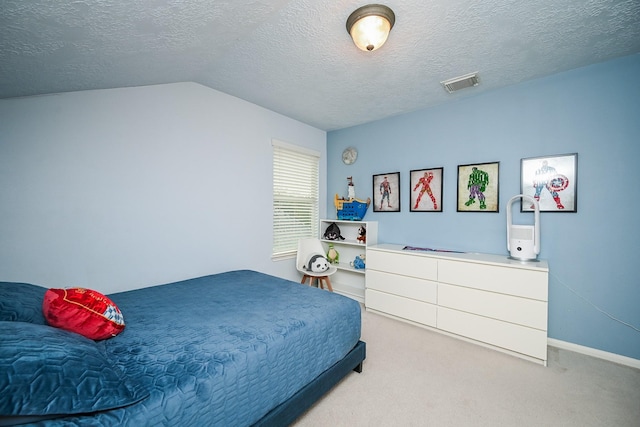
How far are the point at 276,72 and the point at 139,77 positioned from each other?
1.09m

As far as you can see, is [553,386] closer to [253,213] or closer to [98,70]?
[253,213]

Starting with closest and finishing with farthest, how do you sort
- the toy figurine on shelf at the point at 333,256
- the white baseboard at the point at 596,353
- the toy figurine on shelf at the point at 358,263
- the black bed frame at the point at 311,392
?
the black bed frame at the point at 311,392
the white baseboard at the point at 596,353
the toy figurine on shelf at the point at 358,263
the toy figurine on shelf at the point at 333,256

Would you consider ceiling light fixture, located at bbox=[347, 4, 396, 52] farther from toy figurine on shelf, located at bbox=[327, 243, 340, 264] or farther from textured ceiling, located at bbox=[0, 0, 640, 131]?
toy figurine on shelf, located at bbox=[327, 243, 340, 264]

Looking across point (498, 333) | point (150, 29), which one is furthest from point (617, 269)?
point (150, 29)

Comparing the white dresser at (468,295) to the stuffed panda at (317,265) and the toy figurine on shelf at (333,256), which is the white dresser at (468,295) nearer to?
the stuffed panda at (317,265)

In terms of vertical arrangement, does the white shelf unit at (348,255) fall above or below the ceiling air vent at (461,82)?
below

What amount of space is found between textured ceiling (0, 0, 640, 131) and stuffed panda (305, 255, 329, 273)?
6.46 ft

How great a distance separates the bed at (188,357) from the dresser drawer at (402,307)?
1.09 m

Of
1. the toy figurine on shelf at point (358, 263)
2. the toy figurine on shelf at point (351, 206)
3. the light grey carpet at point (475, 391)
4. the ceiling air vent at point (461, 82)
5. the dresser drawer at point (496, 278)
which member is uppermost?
the ceiling air vent at point (461, 82)

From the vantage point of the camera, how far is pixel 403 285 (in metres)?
2.84

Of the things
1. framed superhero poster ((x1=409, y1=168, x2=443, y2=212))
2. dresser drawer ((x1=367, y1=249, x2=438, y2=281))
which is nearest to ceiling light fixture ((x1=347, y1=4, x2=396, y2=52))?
framed superhero poster ((x1=409, y1=168, x2=443, y2=212))

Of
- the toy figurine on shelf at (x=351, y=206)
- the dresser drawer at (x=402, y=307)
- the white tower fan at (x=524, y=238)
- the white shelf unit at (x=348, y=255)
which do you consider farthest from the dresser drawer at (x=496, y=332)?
the toy figurine on shelf at (x=351, y=206)

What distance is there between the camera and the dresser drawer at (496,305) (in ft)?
6.86

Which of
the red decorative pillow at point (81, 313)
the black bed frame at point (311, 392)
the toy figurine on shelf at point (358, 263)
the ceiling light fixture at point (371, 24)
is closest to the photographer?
the red decorative pillow at point (81, 313)
